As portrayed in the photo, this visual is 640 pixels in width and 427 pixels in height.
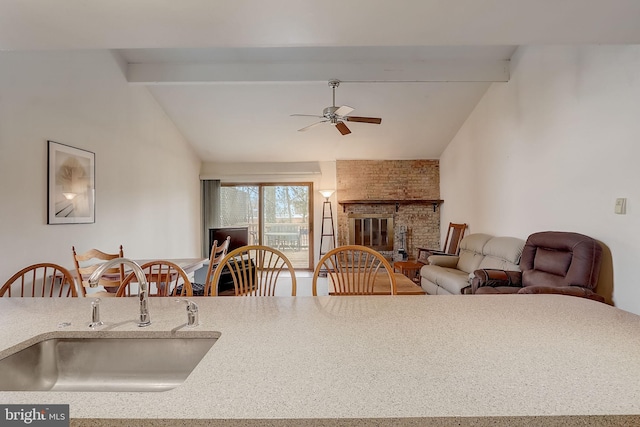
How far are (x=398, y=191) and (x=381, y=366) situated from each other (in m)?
6.27

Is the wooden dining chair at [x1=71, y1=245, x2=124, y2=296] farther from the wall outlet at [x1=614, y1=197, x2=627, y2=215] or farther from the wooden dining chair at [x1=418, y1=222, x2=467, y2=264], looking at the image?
the wooden dining chair at [x1=418, y1=222, x2=467, y2=264]

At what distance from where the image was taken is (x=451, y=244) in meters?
5.95

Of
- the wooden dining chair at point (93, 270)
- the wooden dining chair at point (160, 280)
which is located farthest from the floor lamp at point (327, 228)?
the wooden dining chair at point (93, 270)

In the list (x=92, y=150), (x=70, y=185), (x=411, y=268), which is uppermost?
(x=92, y=150)

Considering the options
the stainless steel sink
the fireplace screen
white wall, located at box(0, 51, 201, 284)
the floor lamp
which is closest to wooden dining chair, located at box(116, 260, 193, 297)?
the stainless steel sink

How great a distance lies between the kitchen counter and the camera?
2.04ft

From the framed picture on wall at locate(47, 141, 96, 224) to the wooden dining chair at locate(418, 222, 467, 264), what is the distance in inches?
188

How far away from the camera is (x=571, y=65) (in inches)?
125

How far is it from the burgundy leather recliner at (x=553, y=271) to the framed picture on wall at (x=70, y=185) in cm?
397

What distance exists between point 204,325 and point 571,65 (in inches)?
152

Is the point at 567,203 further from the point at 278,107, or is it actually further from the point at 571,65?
the point at 278,107

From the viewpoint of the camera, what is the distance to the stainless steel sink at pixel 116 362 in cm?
105

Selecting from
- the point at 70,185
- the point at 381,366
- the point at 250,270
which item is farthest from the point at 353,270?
the point at 70,185

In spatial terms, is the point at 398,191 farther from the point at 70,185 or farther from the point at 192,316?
the point at 192,316
